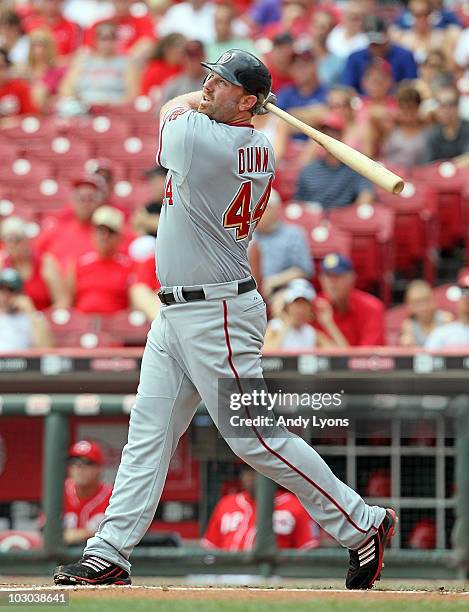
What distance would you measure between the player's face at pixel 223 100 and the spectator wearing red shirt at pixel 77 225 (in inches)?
172

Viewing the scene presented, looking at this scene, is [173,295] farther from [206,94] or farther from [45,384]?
[45,384]

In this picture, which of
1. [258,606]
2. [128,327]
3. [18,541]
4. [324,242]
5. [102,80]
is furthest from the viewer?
[102,80]

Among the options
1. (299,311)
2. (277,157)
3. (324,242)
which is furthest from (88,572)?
(277,157)

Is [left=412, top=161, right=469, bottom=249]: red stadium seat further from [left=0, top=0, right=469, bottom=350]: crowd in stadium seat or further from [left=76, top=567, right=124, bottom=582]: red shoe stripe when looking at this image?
[left=76, top=567, right=124, bottom=582]: red shoe stripe

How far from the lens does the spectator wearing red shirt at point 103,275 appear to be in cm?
800

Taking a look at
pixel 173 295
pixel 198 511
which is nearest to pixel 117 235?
pixel 198 511

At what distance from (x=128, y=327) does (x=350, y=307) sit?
123cm

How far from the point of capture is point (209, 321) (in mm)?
Result: 4242

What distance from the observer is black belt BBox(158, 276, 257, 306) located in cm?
427

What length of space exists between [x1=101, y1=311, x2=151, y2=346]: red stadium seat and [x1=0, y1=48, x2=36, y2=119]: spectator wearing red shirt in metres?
3.83

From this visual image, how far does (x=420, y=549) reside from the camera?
6.05 metres

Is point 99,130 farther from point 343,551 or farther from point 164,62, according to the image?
point 343,551

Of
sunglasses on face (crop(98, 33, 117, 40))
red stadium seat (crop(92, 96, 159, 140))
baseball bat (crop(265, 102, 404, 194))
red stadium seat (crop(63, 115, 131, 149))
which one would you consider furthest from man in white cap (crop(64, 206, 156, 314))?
baseball bat (crop(265, 102, 404, 194))

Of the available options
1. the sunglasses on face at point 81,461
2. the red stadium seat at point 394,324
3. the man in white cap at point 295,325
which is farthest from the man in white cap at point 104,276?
the sunglasses on face at point 81,461
